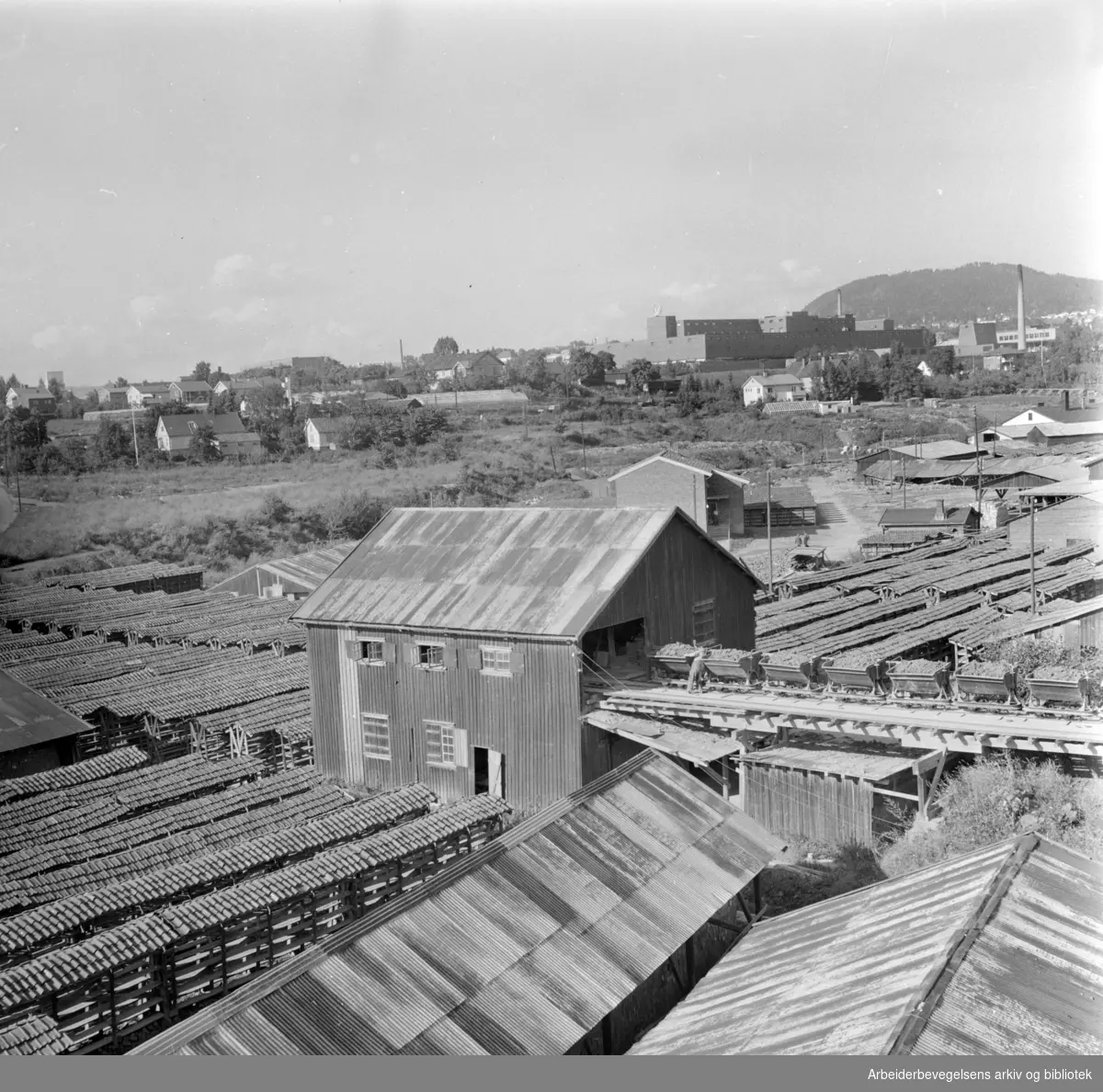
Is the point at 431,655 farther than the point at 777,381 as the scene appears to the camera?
No

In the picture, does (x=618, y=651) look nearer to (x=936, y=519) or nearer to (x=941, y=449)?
(x=936, y=519)

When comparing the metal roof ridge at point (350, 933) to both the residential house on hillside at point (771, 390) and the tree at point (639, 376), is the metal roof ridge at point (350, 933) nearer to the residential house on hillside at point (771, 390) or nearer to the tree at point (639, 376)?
the tree at point (639, 376)

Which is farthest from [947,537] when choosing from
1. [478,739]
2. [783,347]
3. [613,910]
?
[783,347]

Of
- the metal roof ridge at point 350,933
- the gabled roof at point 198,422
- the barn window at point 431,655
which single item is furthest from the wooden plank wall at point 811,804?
the gabled roof at point 198,422

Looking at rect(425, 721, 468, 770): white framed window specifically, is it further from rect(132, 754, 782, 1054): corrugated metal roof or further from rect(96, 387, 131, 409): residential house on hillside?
rect(96, 387, 131, 409): residential house on hillside

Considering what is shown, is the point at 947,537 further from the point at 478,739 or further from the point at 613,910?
the point at 613,910

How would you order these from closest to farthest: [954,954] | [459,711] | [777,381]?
1. [954,954]
2. [459,711]
3. [777,381]

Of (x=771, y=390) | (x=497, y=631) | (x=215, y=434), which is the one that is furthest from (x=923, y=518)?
(x=771, y=390)

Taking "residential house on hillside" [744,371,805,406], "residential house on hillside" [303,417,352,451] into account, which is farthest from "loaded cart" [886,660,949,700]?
"residential house on hillside" [744,371,805,406]
